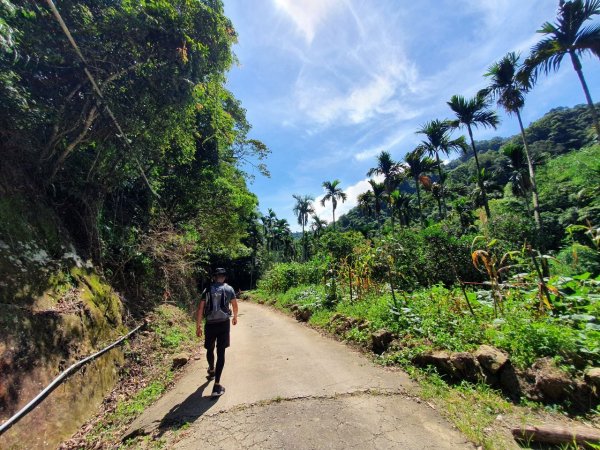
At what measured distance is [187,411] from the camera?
11.7ft

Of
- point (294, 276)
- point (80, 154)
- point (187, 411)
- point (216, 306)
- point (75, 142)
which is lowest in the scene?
point (187, 411)

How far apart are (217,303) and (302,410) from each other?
6.37 feet

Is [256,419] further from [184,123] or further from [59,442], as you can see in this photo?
[184,123]

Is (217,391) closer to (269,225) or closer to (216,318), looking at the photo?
(216,318)

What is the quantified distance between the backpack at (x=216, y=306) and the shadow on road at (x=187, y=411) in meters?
1.04

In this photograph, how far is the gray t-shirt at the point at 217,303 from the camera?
14.0 ft

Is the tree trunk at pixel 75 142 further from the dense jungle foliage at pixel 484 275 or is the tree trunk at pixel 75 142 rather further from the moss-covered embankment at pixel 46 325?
the dense jungle foliage at pixel 484 275

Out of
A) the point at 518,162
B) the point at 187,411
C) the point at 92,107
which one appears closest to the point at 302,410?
the point at 187,411

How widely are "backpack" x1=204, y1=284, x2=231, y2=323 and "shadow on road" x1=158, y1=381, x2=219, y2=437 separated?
1039mm

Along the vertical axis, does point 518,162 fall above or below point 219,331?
above

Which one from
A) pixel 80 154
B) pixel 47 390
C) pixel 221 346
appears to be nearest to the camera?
pixel 47 390

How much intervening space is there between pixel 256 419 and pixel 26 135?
20.7ft

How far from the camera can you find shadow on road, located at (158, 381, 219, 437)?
3297mm

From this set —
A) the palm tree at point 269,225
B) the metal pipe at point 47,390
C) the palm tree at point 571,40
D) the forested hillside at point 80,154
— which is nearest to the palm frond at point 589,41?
the palm tree at point 571,40
